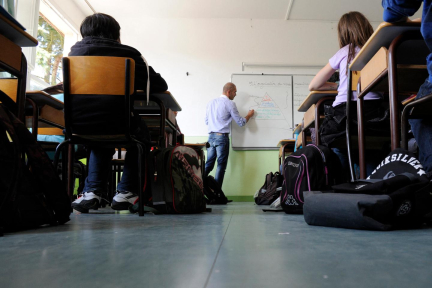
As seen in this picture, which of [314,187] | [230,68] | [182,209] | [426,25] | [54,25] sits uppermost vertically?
[54,25]

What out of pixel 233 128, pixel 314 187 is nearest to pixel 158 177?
pixel 314 187

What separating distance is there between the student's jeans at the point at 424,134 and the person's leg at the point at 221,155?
353cm

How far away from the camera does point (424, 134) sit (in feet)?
4.65

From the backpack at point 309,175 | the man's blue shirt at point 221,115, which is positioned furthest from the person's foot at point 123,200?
the man's blue shirt at point 221,115

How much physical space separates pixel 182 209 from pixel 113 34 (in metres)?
1.08

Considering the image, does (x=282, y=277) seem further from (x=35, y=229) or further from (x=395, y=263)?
(x=35, y=229)

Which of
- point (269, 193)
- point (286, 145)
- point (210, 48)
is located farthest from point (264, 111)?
point (269, 193)

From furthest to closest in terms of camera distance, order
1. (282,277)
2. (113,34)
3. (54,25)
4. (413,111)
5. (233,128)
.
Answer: (233,128), (54,25), (113,34), (413,111), (282,277)

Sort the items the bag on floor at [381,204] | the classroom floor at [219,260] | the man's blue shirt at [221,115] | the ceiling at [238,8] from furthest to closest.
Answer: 1. the ceiling at [238,8]
2. the man's blue shirt at [221,115]
3. the bag on floor at [381,204]
4. the classroom floor at [219,260]

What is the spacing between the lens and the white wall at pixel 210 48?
5629mm

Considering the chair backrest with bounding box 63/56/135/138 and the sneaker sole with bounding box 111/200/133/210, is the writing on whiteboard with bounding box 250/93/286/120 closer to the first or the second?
the sneaker sole with bounding box 111/200/133/210

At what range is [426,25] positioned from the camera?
3.48 feet

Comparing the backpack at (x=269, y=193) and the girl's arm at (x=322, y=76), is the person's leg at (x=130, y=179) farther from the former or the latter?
the backpack at (x=269, y=193)

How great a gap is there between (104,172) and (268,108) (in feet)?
12.3
